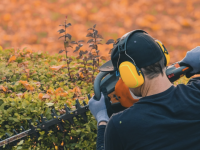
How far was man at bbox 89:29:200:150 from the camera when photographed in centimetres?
118

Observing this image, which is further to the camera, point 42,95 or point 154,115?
point 42,95

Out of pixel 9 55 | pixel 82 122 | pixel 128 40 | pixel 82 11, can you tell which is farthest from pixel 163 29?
pixel 128 40

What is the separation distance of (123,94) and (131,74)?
495 mm

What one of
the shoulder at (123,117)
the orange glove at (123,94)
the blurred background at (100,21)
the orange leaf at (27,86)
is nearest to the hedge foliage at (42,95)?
the orange leaf at (27,86)

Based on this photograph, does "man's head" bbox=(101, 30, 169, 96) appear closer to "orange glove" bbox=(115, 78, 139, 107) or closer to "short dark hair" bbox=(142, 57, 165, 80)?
"short dark hair" bbox=(142, 57, 165, 80)

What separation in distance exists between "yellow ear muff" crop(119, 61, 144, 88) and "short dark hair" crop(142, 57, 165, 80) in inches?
1.7

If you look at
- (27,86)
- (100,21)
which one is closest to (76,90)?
(27,86)

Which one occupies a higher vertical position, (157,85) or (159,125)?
(157,85)

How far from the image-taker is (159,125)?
1.17 metres

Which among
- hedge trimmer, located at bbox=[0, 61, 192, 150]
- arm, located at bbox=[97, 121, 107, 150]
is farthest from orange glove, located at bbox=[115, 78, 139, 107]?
arm, located at bbox=[97, 121, 107, 150]

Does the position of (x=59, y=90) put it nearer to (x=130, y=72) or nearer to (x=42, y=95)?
(x=42, y=95)

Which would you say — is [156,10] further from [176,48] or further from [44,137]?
[44,137]

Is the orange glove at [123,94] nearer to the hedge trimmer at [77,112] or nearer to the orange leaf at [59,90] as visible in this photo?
the hedge trimmer at [77,112]

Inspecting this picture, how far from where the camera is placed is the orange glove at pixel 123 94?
5.58ft
